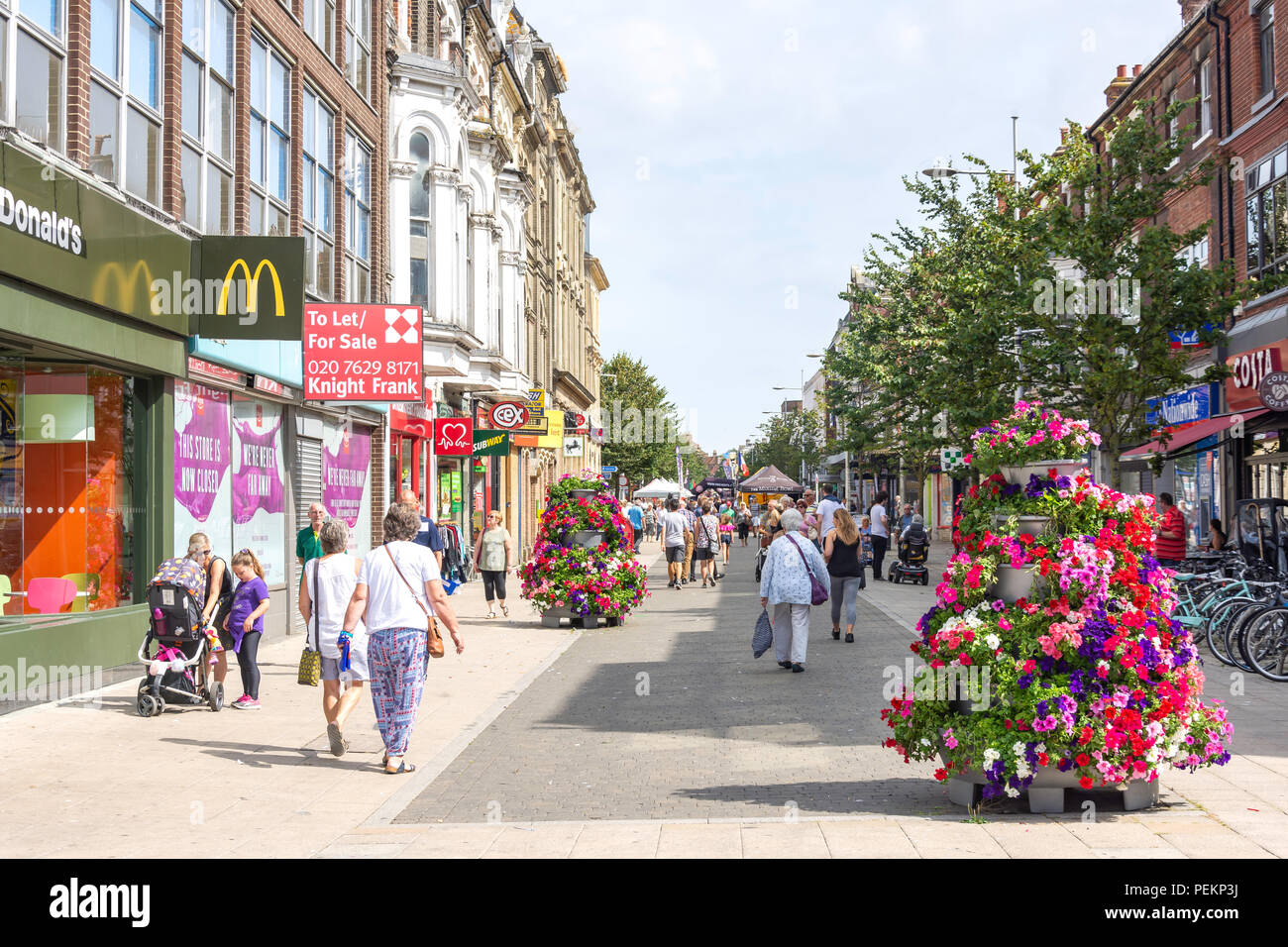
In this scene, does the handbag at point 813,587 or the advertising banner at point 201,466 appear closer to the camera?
the handbag at point 813,587

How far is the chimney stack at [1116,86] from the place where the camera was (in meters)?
34.5

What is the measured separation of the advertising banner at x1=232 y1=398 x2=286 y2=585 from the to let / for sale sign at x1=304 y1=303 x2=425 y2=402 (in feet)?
3.66

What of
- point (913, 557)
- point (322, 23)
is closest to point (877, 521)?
point (913, 557)

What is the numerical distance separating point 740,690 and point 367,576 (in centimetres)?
449

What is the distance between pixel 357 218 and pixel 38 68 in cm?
1075

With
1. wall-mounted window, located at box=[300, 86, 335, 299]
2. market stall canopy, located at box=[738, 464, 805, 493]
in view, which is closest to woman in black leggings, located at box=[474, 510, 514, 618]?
wall-mounted window, located at box=[300, 86, 335, 299]

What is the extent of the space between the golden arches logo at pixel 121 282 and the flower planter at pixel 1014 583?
843 centimetres

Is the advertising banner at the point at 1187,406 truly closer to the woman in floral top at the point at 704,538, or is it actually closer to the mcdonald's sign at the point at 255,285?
the woman in floral top at the point at 704,538

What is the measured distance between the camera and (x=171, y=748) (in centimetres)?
912

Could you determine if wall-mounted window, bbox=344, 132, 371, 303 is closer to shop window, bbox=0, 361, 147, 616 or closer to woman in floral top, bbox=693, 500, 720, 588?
shop window, bbox=0, 361, 147, 616

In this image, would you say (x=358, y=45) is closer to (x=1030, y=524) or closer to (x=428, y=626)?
(x=428, y=626)

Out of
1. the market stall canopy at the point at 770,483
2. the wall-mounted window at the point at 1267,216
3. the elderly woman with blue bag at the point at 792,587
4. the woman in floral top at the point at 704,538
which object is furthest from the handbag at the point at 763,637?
the market stall canopy at the point at 770,483

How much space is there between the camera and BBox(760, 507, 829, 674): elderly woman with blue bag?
41.9 feet

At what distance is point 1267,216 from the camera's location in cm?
2330
